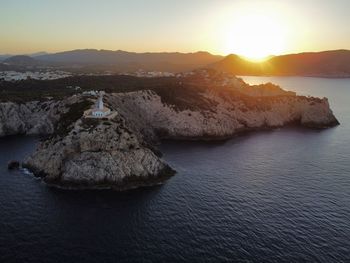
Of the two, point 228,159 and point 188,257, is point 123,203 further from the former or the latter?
point 228,159

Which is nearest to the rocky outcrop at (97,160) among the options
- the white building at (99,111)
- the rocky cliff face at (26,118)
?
the white building at (99,111)

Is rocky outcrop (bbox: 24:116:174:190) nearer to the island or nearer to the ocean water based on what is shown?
the island

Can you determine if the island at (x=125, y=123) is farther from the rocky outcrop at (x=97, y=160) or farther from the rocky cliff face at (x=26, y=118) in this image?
the rocky cliff face at (x=26, y=118)

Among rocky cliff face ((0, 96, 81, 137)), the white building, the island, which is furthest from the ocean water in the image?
rocky cliff face ((0, 96, 81, 137))

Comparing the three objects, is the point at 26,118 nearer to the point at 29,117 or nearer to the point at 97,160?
the point at 29,117

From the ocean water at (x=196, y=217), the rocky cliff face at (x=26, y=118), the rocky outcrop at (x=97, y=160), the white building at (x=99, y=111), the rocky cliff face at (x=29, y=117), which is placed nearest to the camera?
the ocean water at (x=196, y=217)

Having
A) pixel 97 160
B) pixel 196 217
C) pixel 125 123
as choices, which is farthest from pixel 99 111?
pixel 196 217
